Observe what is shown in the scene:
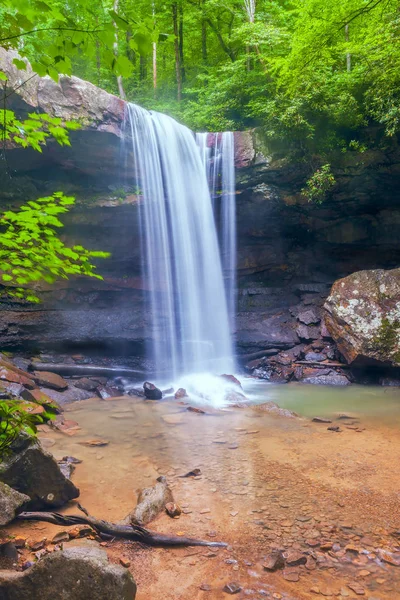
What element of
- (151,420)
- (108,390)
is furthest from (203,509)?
(108,390)

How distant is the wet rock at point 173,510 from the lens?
3459mm

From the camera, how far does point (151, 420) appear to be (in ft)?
22.8

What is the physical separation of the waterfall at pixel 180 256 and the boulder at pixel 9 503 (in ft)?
28.8

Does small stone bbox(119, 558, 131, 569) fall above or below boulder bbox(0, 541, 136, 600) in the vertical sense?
below

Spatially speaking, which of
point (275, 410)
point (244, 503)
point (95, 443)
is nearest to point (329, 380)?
point (275, 410)

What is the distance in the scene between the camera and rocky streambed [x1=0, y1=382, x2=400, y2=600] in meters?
2.55

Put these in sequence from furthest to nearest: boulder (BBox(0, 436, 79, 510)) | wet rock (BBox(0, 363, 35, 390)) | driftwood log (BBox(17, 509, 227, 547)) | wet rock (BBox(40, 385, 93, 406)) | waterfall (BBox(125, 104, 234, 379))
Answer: waterfall (BBox(125, 104, 234, 379)) → wet rock (BBox(40, 385, 93, 406)) → wet rock (BBox(0, 363, 35, 390)) → boulder (BBox(0, 436, 79, 510)) → driftwood log (BBox(17, 509, 227, 547))

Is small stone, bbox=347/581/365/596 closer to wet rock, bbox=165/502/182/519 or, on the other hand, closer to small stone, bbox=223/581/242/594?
small stone, bbox=223/581/242/594

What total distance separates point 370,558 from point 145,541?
166cm

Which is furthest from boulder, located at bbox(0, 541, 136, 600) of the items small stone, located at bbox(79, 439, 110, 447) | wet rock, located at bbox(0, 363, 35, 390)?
wet rock, located at bbox(0, 363, 35, 390)

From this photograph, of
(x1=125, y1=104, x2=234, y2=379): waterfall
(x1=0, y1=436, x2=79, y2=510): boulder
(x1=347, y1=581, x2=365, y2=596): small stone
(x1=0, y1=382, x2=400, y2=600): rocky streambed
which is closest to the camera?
(x1=347, y1=581, x2=365, y2=596): small stone

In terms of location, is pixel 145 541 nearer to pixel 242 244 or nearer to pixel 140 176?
pixel 140 176

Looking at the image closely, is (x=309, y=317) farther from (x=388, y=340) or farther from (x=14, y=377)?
(x=14, y=377)

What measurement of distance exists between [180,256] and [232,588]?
10456 millimetres
